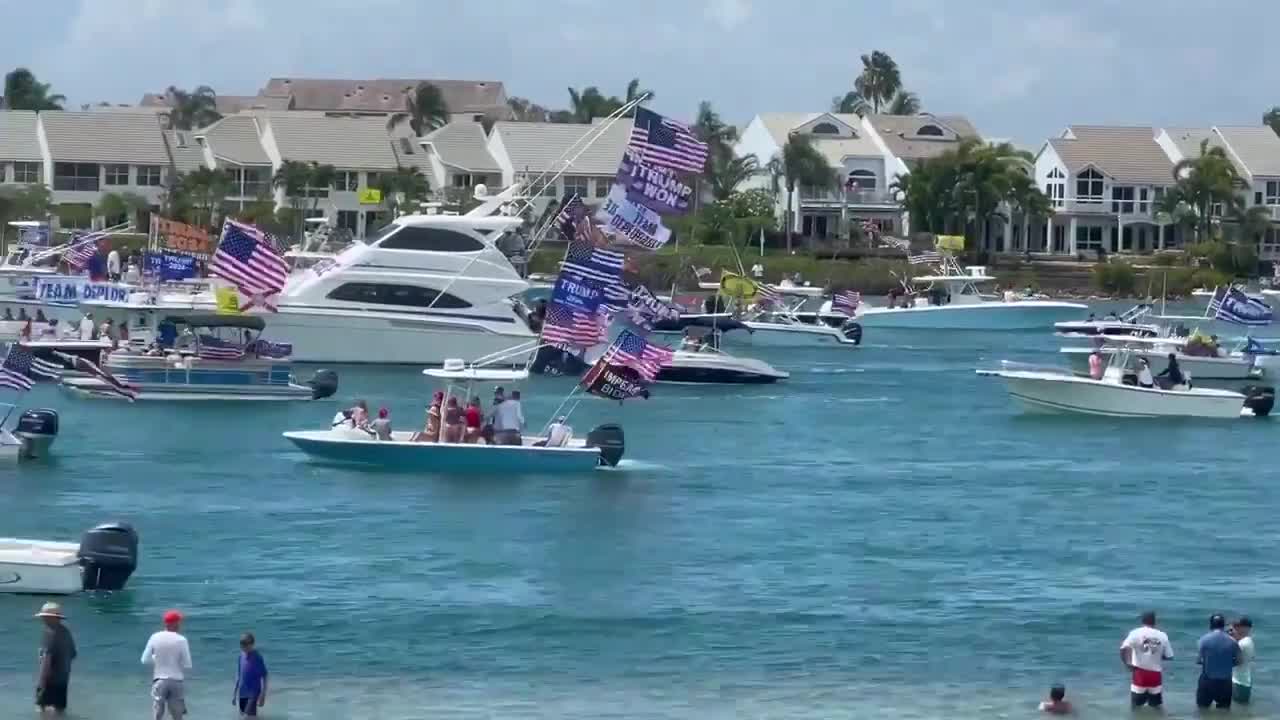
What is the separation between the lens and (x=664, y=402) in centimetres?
6178

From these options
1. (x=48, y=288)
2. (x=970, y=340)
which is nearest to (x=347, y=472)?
(x=48, y=288)

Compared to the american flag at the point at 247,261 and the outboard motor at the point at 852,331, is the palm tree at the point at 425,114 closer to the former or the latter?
the outboard motor at the point at 852,331

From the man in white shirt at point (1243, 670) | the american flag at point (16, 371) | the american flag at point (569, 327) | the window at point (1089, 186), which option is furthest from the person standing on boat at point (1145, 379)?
the window at point (1089, 186)

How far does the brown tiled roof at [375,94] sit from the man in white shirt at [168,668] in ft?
525

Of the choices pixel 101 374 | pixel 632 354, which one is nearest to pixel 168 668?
pixel 632 354

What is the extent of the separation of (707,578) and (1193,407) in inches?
1013

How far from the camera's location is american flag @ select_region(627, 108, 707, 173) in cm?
4738

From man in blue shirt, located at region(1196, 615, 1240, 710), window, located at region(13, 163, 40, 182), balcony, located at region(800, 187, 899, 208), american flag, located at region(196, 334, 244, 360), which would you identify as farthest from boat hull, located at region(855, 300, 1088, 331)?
man in blue shirt, located at region(1196, 615, 1240, 710)

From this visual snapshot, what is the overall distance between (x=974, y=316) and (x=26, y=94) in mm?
91193

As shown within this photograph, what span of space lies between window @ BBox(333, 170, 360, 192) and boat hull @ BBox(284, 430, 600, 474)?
97.3 meters

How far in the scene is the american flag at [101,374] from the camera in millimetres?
55750

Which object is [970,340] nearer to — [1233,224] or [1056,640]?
[1233,224]

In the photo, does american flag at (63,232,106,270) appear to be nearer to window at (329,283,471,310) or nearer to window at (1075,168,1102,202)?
window at (329,283,471,310)

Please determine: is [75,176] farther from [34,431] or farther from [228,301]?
[34,431]
